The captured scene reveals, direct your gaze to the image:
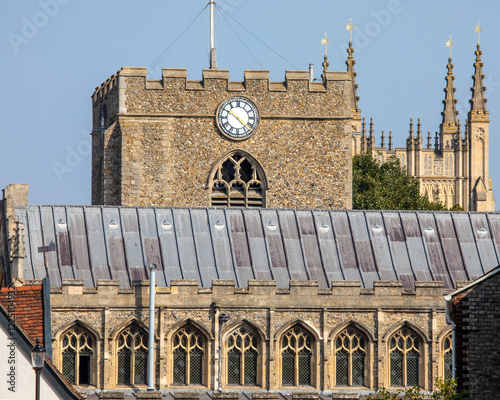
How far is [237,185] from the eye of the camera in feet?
182

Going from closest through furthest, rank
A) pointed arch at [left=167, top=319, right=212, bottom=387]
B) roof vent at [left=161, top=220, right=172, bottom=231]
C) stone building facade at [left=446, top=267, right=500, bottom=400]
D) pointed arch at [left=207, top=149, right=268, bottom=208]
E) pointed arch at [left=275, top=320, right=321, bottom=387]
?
stone building facade at [left=446, top=267, right=500, bottom=400], pointed arch at [left=167, top=319, right=212, bottom=387], pointed arch at [left=275, top=320, right=321, bottom=387], roof vent at [left=161, top=220, right=172, bottom=231], pointed arch at [left=207, top=149, right=268, bottom=208]

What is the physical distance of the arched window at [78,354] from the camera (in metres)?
44.4

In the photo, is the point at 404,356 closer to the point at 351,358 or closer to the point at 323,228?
the point at 351,358

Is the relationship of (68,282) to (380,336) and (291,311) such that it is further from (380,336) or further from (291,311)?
(380,336)

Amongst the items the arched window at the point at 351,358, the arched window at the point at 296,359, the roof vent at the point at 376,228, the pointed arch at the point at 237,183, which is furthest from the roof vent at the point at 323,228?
the pointed arch at the point at 237,183

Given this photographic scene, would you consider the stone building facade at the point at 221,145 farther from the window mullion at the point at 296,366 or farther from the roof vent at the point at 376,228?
the window mullion at the point at 296,366

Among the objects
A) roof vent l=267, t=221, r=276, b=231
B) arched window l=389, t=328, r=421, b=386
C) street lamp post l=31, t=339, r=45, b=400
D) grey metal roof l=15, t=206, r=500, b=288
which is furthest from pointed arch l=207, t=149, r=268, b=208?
street lamp post l=31, t=339, r=45, b=400

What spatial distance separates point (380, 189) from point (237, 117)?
35460 mm

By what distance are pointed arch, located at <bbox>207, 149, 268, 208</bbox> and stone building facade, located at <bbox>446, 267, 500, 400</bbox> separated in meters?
22.5

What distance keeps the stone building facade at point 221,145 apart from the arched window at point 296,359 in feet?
32.5

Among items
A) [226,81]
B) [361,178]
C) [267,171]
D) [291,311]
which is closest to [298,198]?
[267,171]

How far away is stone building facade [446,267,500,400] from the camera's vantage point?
32781 mm

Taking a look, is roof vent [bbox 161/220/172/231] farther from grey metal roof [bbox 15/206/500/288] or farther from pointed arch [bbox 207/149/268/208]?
pointed arch [bbox 207/149/268/208]

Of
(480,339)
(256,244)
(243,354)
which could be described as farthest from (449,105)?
(480,339)
